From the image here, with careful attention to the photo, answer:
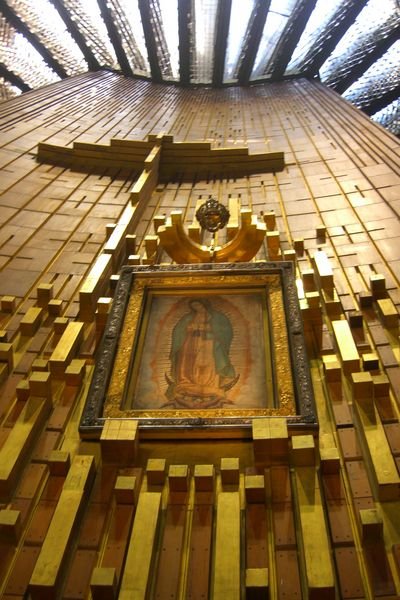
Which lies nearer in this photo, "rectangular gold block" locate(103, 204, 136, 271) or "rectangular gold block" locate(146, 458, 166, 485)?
"rectangular gold block" locate(146, 458, 166, 485)

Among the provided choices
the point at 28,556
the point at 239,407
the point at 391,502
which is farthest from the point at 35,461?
the point at 391,502

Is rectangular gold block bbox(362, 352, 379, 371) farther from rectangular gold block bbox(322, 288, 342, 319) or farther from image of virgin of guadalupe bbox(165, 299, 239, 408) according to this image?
image of virgin of guadalupe bbox(165, 299, 239, 408)

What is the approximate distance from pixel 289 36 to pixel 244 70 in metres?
0.74

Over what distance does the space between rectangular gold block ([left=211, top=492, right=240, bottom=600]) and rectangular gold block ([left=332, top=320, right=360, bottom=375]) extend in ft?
2.46

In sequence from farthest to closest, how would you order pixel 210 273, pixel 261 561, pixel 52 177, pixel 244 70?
pixel 244 70 < pixel 52 177 < pixel 210 273 < pixel 261 561

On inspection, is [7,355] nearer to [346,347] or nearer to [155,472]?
[155,472]

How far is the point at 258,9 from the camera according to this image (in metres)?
7.05

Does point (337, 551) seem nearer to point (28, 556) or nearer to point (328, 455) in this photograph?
point (328, 455)

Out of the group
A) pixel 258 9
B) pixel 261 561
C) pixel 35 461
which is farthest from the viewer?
pixel 258 9

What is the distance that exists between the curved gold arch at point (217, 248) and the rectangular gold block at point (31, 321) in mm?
801

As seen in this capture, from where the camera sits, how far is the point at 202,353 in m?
2.42


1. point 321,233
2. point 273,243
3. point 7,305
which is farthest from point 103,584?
point 321,233

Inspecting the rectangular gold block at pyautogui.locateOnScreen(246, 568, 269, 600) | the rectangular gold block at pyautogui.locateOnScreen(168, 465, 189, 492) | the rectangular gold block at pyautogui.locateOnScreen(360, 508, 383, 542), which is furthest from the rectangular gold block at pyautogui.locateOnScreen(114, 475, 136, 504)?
the rectangular gold block at pyautogui.locateOnScreen(360, 508, 383, 542)

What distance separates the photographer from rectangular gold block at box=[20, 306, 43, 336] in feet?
8.59
